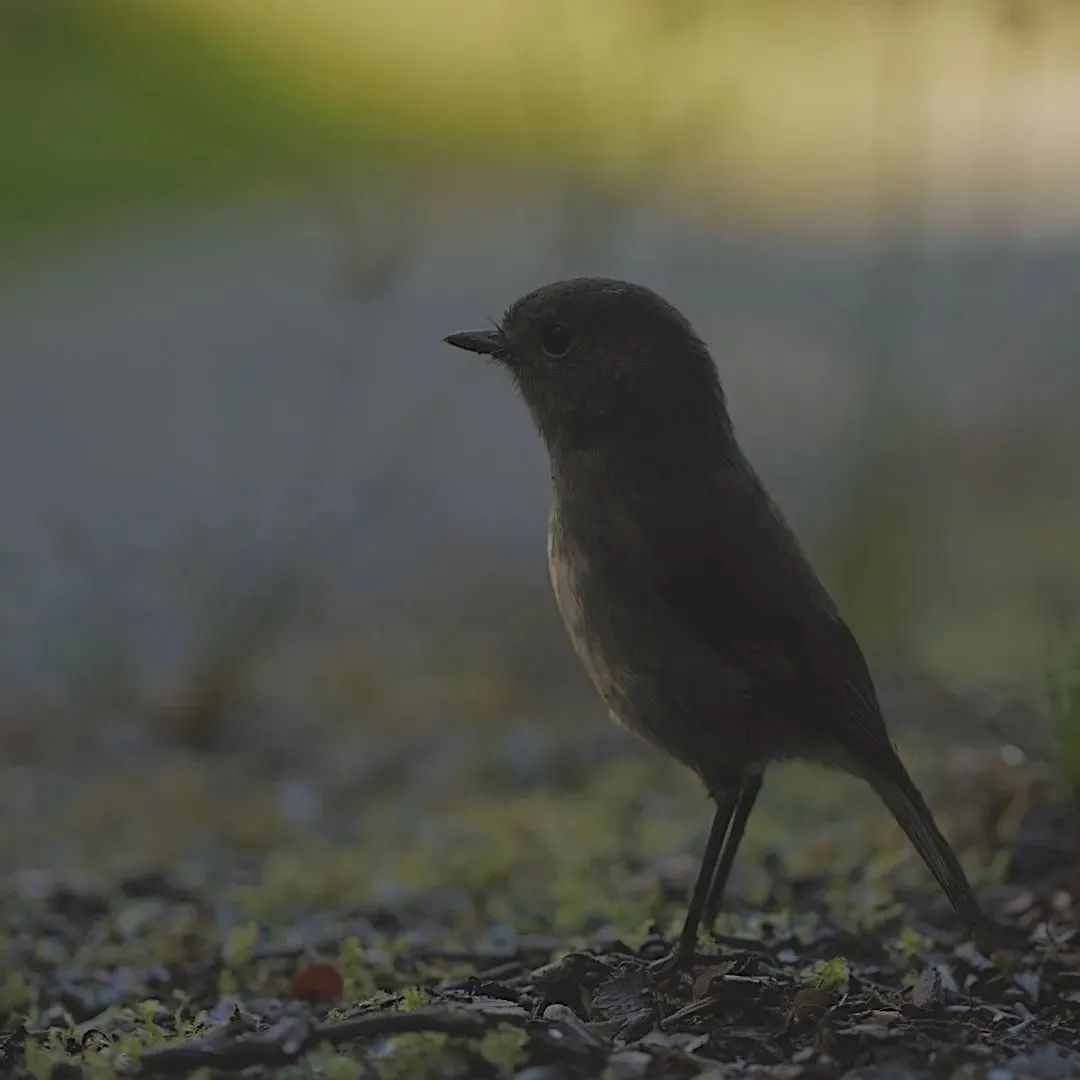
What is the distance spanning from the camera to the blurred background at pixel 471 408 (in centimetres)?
572

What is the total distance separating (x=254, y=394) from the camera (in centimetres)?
1027

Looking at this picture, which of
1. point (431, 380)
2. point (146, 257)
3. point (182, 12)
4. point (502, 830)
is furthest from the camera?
point (146, 257)

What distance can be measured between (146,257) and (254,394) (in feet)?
9.32

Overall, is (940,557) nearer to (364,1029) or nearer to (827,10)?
(827,10)

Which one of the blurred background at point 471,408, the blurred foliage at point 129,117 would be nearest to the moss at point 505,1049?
the blurred background at point 471,408

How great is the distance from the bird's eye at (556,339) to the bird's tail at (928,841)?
1184 millimetres

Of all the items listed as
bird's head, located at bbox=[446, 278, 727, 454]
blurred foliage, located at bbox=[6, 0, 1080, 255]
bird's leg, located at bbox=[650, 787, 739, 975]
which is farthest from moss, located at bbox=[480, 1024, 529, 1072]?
blurred foliage, located at bbox=[6, 0, 1080, 255]

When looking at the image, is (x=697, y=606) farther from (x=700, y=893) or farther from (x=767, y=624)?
(x=700, y=893)

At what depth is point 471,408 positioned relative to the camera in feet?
34.8

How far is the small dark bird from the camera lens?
3.59 metres

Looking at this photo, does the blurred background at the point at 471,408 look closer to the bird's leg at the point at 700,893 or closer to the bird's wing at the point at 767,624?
the bird's wing at the point at 767,624

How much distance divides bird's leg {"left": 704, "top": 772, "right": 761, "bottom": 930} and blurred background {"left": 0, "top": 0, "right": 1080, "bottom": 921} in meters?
0.76

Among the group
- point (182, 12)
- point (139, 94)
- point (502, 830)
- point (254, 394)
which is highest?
point (182, 12)

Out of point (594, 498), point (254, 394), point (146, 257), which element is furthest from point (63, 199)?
point (594, 498)
